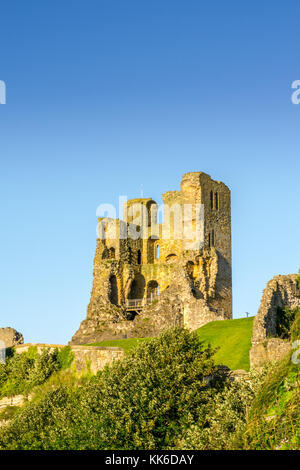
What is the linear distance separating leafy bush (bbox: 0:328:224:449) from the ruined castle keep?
81.3 feet

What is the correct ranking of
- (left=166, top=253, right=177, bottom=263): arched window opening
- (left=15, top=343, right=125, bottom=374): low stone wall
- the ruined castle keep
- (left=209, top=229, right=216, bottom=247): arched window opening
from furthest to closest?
1. (left=166, top=253, right=177, bottom=263): arched window opening
2. (left=209, top=229, right=216, bottom=247): arched window opening
3. the ruined castle keep
4. (left=15, top=343, right=125, bottom=374): low stone wall

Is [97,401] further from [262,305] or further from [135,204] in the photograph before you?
[135,204]

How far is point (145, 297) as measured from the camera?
74.2m

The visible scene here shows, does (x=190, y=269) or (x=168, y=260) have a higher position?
(x=168, y=260)

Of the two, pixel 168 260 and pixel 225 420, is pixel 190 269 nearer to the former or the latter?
pixel 168 260

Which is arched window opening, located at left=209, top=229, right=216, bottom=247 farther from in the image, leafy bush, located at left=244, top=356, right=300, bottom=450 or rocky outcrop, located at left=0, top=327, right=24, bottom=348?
leafy bush, located at left=244, top=356, right=300, bottom=450

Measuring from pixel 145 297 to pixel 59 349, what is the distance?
60.6 ft

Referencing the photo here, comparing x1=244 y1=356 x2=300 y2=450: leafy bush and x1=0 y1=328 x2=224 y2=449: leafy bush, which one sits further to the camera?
x1=0 y1=328 x2=224 y2=449: leafy bush

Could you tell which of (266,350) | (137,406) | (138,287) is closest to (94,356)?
(266,350)

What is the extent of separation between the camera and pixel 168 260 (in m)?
76.1

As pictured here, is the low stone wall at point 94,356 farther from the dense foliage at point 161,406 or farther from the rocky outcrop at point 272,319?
the rocky outcrop at point 272,319

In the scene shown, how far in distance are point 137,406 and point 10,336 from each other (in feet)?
112

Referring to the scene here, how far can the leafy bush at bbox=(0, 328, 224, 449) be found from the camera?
113ft

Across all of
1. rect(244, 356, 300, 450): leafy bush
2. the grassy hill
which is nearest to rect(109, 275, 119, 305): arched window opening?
the grassy hill
